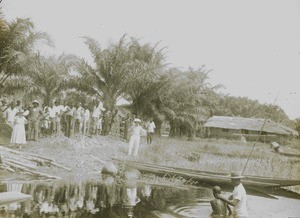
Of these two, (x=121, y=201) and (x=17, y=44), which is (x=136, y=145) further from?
(x=17, y=44)

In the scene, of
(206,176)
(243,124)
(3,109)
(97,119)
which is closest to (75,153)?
(97,119)

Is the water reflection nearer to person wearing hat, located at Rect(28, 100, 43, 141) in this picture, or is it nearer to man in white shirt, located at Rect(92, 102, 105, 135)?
man in white shirt, located at Rect(92, 102, 105, 135)

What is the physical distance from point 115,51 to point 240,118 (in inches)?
110

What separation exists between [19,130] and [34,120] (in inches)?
13.4

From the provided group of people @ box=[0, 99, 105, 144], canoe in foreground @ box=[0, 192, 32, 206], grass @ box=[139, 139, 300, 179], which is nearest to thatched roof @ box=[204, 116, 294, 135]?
grass @ box=[139, 139, 300, 179]

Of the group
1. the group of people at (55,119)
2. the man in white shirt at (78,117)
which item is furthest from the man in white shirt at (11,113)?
the man in white shirt at (78,117)

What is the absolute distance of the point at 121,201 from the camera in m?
6.08

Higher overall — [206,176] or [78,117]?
[78,117]

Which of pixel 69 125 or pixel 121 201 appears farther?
pixel 69 125

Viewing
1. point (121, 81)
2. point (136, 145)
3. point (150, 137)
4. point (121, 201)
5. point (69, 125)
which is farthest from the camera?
point (150, 137)

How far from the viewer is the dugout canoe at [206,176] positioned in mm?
6188

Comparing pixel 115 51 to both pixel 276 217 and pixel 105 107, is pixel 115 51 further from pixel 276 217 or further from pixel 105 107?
pixel 276 217

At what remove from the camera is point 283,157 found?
6.88 m

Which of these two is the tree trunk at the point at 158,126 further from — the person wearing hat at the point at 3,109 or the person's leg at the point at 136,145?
the person wearing hat at the point at 3,109
